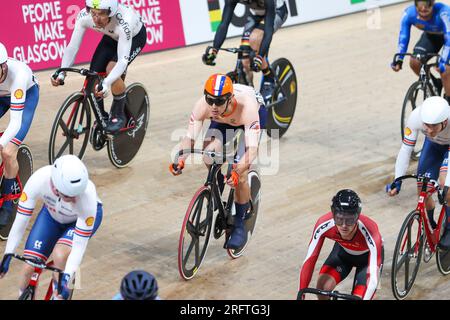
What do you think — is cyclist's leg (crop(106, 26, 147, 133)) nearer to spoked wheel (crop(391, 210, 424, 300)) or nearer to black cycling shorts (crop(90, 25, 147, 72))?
black cycling shorts (crop(90, 25, 147, 72))

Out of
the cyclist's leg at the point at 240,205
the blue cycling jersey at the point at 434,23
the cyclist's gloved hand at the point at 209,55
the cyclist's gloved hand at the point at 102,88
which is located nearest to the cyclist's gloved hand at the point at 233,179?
the cyclist's leg at the point at 240,205

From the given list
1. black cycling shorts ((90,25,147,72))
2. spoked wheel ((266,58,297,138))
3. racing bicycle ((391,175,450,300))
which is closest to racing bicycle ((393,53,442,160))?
spoked wheel ((266,58,297,138))

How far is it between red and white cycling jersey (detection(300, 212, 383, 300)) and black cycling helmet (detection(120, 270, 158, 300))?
1.23 meters

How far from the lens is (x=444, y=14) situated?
368 inches

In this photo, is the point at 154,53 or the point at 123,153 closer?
the point at 123,153

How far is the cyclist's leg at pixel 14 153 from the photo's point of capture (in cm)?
715

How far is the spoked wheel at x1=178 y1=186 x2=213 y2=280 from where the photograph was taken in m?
6.62

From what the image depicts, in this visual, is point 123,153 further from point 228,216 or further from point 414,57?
point 414,57

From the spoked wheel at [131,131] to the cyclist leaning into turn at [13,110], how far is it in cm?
148

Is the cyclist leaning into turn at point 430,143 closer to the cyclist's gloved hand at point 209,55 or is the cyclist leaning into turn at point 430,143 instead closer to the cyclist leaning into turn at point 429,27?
the cyclist leaning into turn at point 429,27

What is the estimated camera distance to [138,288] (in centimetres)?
470
